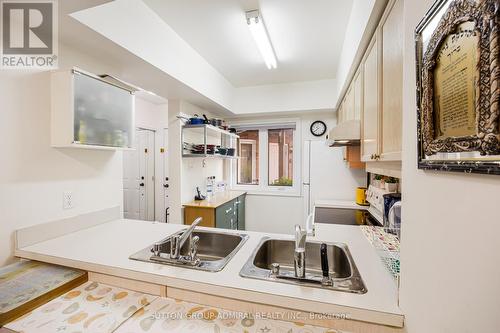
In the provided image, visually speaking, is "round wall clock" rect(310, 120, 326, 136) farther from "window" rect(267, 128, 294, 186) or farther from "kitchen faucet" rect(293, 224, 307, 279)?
"kitchen faucet" rect(293, 224, 307, 279)

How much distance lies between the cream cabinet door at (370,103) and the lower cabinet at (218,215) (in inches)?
73.2

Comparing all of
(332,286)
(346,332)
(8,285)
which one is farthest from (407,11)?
(8,285)

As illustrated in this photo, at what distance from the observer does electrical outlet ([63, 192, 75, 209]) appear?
1.58 m

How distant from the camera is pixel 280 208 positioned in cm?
388

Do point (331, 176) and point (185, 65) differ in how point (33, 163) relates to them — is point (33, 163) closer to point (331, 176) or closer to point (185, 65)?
point (185, 65)

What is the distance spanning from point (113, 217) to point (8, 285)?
34.8 inches

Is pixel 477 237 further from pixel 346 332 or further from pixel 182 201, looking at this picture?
pixel 182 201

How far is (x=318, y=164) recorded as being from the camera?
10.5 feet

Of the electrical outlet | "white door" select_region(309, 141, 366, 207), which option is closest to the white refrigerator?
"white door" select_region(309, 141, 366, 207)

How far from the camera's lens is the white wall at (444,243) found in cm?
41

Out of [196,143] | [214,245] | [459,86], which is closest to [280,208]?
[196,143]

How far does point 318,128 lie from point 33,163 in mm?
3494

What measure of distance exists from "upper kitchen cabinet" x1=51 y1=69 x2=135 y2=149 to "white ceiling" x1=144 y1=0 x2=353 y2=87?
80 cm

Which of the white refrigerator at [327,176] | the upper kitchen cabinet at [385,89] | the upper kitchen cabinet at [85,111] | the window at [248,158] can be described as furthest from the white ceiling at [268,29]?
the window at [248,158]
